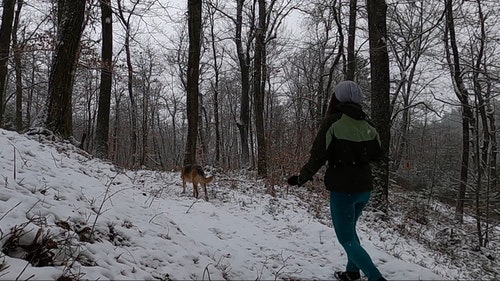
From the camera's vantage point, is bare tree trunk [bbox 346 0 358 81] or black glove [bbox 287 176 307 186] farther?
bare tree trunk [bbox 346 0 358 81]

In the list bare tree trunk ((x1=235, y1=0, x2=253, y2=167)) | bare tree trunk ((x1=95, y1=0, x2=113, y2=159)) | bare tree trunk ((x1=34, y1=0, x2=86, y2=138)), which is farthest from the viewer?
bare tree trunk ((x1=235, y1=0, x2=253, y2=167))

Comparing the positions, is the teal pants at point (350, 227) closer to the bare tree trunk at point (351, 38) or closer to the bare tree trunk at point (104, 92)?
the bare tree trunk at point (104, 92)

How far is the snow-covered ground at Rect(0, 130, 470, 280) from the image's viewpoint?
2.91 metres

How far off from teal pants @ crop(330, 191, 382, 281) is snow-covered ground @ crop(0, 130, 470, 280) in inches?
38.6

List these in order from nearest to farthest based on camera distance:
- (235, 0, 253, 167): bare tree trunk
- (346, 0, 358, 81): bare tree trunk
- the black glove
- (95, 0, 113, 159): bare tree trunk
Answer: the black glove → (95, 0, 113, 159): bare tree trunk → (346, 0, 358, 81): bare tree trunk → (235, 0, 253, 167): bare tree trunk

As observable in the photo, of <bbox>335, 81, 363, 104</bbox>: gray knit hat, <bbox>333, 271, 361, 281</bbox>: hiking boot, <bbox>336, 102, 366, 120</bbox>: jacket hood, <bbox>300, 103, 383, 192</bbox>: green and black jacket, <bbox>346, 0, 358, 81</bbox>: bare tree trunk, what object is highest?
<bbox>346, 0, 358, 81</bbox>: bare tree trunk

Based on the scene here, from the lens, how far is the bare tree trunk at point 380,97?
30.7 feet

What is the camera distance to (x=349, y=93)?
12.4ft

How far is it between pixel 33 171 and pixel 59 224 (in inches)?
58.5

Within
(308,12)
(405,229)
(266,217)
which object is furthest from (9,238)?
(308,12)

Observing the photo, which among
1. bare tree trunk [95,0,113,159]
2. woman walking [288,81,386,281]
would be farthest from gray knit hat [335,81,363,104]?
bare tree trunk [95,0,113,159]

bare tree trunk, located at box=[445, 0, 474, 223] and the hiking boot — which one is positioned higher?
bare tree trunk, located at box=[445, 0, 474, 223]

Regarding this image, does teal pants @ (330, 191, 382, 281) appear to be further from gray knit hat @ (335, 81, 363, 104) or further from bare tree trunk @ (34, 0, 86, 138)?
bare tree trunk @ (34, 0, 86, 138)

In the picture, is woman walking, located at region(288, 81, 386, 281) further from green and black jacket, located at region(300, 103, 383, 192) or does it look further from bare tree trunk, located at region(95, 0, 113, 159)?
bare tree trunk, located at region(95, 0, 113, 159)
